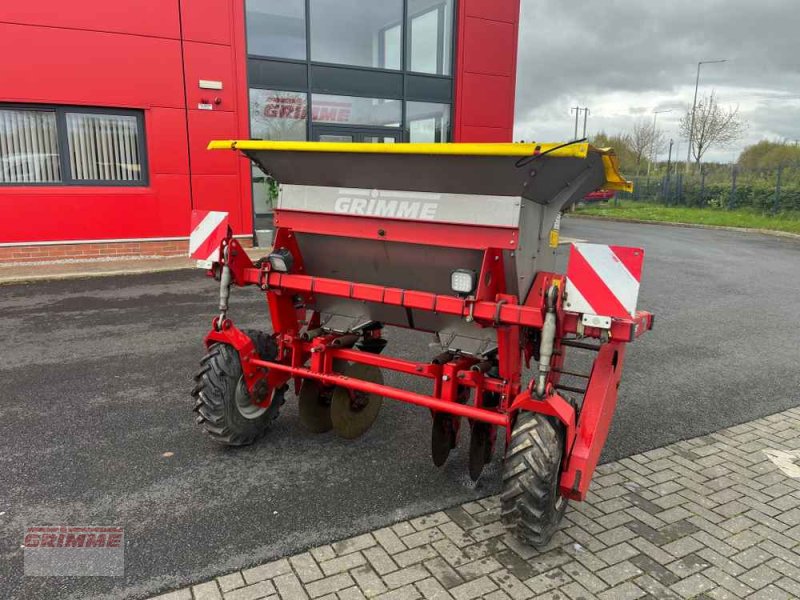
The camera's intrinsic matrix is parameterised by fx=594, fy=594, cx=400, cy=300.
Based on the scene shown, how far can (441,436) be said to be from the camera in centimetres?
363

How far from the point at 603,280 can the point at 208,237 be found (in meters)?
2.38

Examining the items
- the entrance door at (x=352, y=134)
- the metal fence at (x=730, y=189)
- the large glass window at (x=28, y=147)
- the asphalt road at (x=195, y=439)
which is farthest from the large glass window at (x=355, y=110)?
the metal fence at (x=730, y=189)

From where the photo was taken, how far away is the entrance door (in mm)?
12633

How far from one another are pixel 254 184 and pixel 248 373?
900 cm

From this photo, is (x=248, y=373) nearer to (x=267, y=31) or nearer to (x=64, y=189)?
(x=64, y=189)

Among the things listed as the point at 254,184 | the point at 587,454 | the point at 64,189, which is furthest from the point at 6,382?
the point at 254,184

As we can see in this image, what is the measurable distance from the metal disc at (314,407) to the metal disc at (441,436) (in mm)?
909

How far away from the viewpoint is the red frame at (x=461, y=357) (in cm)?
292

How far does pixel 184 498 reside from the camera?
3.37 meters

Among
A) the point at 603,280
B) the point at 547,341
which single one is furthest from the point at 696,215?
the point at 547,341

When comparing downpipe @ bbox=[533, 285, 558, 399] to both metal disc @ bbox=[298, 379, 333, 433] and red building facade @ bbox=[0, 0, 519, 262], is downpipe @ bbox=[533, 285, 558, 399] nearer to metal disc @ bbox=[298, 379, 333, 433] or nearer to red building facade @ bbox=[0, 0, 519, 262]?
metal disc @ bbox=[298, 379, 333, 433]

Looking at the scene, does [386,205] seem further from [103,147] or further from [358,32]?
[358,32]

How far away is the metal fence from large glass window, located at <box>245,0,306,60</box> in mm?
19397

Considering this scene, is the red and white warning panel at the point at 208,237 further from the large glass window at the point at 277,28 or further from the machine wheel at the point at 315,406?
the large glass window at the point at 277,28
